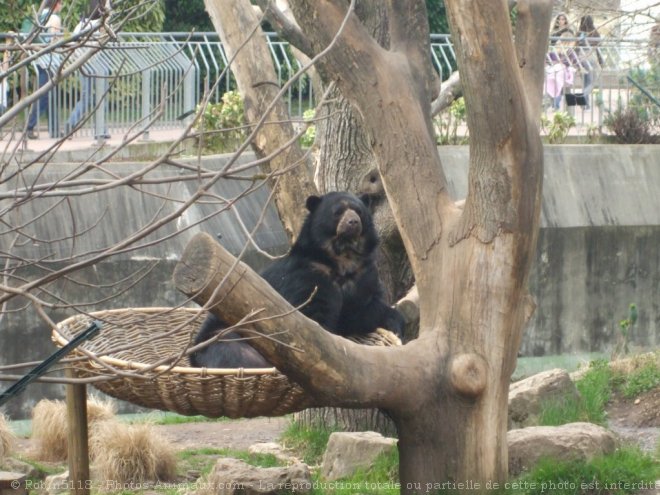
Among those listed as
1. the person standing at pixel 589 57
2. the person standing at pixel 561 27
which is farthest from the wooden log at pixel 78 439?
the person standing at pixel 589 57

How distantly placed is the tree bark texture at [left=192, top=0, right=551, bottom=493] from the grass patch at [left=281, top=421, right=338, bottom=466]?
188 cm

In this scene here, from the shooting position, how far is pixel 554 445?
593 cm

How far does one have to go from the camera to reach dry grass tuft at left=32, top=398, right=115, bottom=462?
25.0ft

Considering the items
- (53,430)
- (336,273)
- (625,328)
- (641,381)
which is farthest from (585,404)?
(53,430)

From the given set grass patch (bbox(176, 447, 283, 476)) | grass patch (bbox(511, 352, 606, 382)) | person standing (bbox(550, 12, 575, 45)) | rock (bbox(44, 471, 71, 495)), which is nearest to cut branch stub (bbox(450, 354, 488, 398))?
grass patch (bbox(176, 447, 283, 476))

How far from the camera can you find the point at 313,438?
24.6ft

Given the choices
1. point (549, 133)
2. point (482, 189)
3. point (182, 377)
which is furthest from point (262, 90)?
point (549, 133)

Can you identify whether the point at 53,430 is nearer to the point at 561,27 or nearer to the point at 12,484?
the point at 12,484

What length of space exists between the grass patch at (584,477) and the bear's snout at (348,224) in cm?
170

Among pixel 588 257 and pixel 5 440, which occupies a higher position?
pixel 588 257

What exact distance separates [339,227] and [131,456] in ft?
6.38

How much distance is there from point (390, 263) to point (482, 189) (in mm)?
2064

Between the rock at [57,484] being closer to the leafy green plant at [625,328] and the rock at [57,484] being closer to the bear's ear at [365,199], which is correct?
the bear's ear at [365,199]

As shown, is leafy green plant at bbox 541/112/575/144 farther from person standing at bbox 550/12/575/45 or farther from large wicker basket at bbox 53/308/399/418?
large wicker basket at bbox 53/308/399/418
